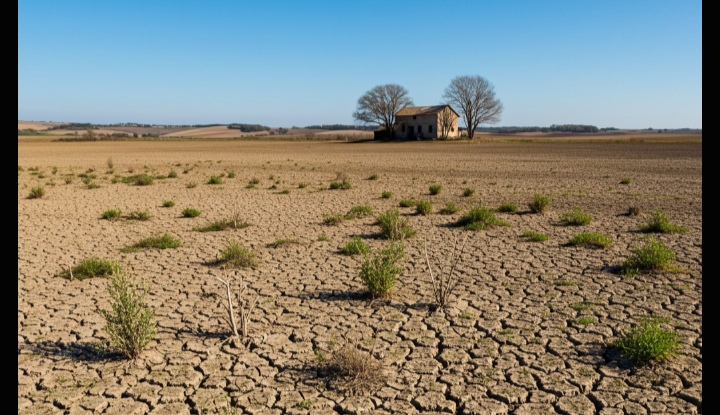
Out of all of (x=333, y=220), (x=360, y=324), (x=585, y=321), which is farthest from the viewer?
(x=333, y=220)

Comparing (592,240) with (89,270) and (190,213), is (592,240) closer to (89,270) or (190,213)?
(89,270)

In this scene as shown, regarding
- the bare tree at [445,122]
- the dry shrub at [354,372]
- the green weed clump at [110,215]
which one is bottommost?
the dry shrub at [354,372]

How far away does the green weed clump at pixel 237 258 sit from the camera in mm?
8242

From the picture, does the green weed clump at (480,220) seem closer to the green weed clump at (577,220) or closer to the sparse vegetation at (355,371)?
the green weed clump at (577,220)

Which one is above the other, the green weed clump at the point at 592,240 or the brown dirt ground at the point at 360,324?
the green weed clump at the point at 592,240

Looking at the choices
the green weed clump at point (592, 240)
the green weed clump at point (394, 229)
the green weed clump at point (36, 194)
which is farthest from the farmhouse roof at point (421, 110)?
the green weed clump at point (592, 240)

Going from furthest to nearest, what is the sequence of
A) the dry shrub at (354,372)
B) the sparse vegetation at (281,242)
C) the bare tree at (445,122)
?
the bare tree at (445,122)
the sparse vegetation at (281,242)
the dry shrub at (354,372)

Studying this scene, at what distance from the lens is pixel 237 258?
836 cm

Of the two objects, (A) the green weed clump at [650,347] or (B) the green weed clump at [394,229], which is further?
(B) the green weed clump at [394,229]

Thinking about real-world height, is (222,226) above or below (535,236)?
above

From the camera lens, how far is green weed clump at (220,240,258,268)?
8.24 m

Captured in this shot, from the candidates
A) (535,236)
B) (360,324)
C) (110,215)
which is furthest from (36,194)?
(535,236)

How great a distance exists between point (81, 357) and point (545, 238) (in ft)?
27.8

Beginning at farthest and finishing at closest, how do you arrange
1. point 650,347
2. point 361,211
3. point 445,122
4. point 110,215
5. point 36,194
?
point 445,122
point 36,194
point 361,211
point 110,215
point 650,347
